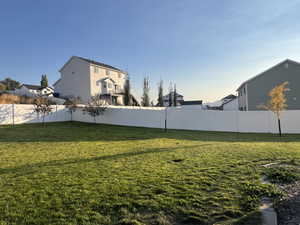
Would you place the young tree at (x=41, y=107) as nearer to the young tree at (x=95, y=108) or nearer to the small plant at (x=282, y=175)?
the young tree at (x=95, y=108)

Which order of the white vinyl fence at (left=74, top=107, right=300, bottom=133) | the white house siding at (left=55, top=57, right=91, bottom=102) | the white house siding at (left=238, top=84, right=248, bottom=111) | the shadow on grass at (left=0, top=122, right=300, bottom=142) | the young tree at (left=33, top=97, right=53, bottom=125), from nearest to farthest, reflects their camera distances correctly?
the shadow on grass at (left=0, top=122, right=300, bottom=142) < the white vinyl fence at (left=74, top=107, right=300, bottom=133) < the young tree at (left=33, top=97, right=53, bottom=125) < the white house siding at (left=238, top=84, right=248, bottom=111) < the white house siding at (left=55, top=57, right=91, bottom=102)

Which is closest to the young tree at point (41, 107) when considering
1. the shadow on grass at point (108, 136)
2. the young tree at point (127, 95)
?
the shadow on grass at point (108, 136)

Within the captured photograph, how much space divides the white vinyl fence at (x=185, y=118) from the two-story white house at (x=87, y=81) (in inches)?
386

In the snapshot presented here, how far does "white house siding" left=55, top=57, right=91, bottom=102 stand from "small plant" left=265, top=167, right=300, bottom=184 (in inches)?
1004

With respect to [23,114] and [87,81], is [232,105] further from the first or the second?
[23,114]

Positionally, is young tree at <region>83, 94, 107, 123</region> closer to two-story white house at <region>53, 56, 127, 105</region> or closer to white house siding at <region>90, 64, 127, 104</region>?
two-story white house at <region>53, 56, 127, 105</region>

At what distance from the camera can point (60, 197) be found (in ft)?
9.25

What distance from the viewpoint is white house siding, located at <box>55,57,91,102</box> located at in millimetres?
26844

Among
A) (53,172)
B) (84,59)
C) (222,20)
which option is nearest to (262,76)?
(222,20)

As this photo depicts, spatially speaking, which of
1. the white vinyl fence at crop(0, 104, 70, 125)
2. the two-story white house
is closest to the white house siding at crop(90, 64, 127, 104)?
the two-story white house

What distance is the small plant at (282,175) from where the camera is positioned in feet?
11.8

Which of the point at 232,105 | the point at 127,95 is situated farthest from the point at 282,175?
the point at 232,105

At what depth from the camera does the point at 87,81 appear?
87.8ft

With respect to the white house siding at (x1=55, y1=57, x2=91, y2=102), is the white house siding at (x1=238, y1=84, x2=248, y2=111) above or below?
below
